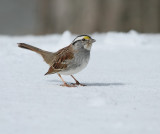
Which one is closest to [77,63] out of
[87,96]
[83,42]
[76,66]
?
[76,66]

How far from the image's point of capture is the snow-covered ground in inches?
152

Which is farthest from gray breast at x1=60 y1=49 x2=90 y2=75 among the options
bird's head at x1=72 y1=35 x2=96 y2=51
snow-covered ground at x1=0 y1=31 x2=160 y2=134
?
snow-covered ground at x1=0 y1=31 x2=160 y2=134

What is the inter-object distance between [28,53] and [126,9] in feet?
18.4

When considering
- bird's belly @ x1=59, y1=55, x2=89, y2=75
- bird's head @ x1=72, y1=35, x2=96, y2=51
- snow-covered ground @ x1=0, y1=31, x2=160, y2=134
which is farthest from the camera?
bird's head @ x1=72, y1=35, x2=96, y2=51

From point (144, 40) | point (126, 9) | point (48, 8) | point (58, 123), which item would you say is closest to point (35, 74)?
point (58, 123)

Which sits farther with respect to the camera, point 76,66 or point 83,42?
point 83,42

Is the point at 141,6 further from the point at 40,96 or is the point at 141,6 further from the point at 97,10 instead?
the point at 40,96

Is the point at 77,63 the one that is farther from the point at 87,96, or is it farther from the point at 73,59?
the point at 87,96

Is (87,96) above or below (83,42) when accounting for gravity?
below

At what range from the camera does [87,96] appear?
5.01 meters

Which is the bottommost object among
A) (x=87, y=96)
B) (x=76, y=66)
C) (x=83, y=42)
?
(x=87, y=96)

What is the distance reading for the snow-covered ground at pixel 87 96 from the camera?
3854 mm

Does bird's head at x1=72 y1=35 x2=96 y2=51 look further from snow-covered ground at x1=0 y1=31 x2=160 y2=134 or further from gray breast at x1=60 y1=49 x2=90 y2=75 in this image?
snow-covered ground at x1=0 y1=31 x2=160 y2=134

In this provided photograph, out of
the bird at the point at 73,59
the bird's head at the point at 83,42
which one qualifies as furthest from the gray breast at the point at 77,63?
the bird's head at the point at 83,42
